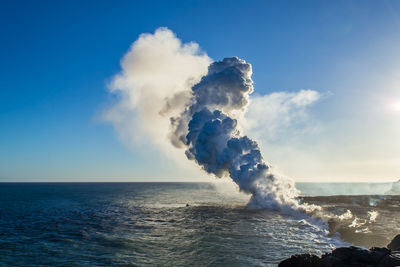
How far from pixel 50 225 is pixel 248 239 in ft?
122

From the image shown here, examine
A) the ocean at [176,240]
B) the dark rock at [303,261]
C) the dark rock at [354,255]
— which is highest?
the dark rock at [354,255]

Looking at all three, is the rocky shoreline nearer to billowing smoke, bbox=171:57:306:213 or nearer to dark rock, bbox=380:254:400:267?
dark rock, bbox=380:254:400:267

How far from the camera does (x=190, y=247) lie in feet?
120

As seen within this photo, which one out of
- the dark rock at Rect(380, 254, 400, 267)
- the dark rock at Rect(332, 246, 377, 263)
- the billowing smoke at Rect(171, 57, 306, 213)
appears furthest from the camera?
the billowing smoke at Rect(171, 57, 306, 213)

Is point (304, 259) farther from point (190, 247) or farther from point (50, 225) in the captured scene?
point (50, 225)

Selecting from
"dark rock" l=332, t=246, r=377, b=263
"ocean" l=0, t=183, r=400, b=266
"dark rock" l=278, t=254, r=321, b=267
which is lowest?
"ocean" l=0, t=183, r=400, b=266

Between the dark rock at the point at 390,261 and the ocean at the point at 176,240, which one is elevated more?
the dark rock at the point at 390,261

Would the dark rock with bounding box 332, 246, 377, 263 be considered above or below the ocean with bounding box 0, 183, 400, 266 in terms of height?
above

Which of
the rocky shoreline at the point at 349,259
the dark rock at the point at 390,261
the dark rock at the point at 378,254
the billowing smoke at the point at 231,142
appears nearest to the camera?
the dark rock at the point at 390,261

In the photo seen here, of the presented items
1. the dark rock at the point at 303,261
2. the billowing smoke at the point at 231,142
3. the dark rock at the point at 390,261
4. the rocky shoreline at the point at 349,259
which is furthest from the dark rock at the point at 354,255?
the billowing smoke at the point at 231,142

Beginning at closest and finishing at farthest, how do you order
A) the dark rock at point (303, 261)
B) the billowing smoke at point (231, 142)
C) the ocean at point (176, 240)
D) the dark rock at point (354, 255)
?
1. the dark rock at point (354, 255)
2. the dark rock at point (303, 261)
3. the ocean at point (176, 240)
4. the billowing smoke at point (231, 142)

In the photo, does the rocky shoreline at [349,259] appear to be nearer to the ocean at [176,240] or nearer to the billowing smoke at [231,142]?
the ocean at [176,240]

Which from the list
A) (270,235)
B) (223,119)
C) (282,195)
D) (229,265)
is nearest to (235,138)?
(223,119)

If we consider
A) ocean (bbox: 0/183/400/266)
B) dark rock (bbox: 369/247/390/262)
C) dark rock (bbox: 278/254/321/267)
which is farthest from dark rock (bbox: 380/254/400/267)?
ocean (bbox: 0/183/400/266)
